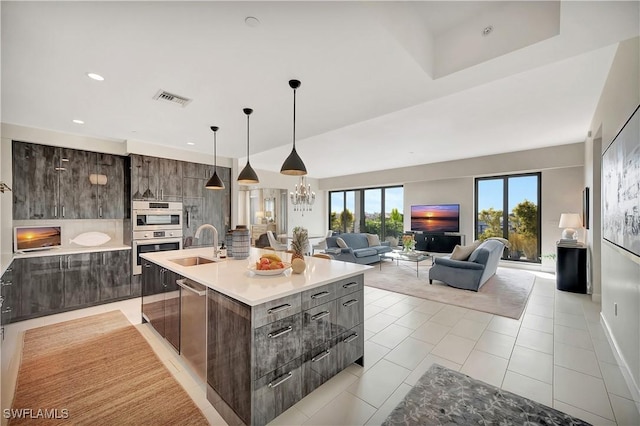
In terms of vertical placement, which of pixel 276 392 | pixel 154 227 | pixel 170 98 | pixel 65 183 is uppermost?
pixel 170 98

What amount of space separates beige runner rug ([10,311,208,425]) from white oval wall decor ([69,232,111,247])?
4.65ft

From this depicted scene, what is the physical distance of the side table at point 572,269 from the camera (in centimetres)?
452

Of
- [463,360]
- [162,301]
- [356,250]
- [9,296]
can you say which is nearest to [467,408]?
[463,360]

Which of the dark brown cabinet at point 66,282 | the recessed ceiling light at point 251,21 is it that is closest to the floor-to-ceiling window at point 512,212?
the recessed ceiling light at point 251,21

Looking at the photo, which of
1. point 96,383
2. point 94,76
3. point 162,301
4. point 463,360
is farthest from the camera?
point 162,301

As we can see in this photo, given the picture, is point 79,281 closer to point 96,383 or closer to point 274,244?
point 96,383

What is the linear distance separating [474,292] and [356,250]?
277 centimetres

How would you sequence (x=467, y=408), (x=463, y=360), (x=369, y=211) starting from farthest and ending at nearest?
(x=369, y=211) → (x=463, y=360) → (x=467, y=408)

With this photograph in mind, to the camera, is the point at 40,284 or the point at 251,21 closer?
the point at 251,21

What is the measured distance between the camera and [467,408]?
6.26 feet

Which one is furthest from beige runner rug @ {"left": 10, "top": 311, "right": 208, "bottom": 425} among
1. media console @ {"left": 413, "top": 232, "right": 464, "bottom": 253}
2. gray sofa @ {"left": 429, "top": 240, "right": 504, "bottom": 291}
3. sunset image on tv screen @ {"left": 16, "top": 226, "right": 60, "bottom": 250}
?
media console @ {"left": 413, "top": 232, "right": 464, "bottom": 253}

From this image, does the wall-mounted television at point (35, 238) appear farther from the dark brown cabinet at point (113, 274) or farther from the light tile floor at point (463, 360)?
the light tile floor at point (463, 360)

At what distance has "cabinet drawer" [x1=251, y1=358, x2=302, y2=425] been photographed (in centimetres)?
166

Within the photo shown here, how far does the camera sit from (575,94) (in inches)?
131
